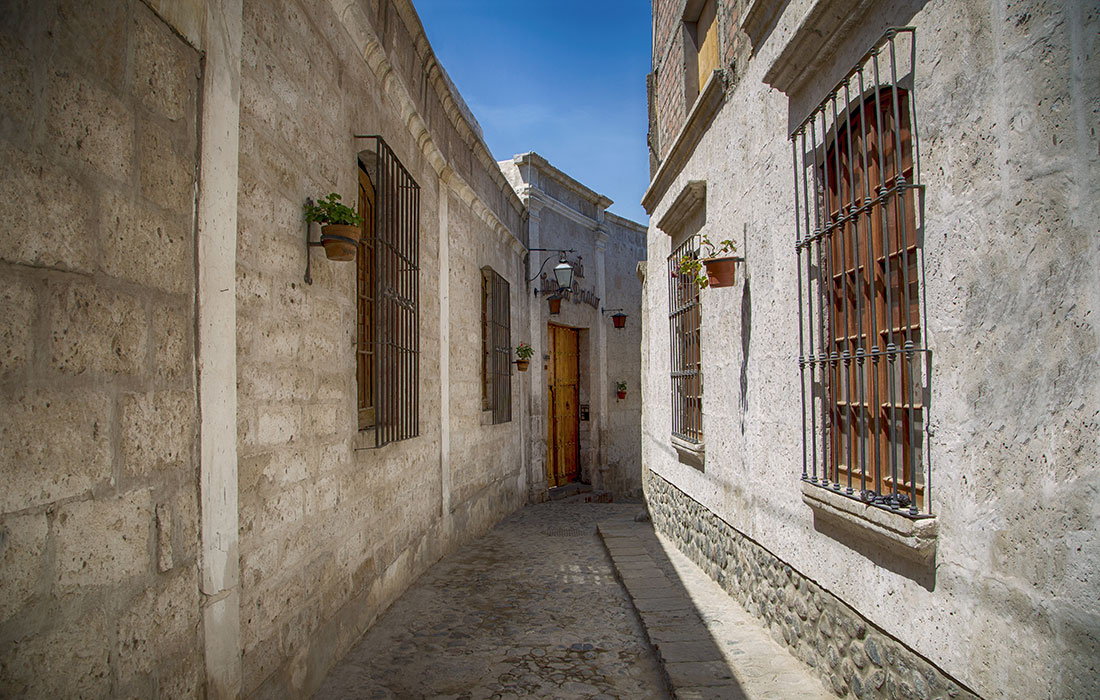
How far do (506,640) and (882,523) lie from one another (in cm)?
256

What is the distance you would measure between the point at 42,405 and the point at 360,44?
11.2 feet

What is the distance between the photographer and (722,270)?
4.74 meters

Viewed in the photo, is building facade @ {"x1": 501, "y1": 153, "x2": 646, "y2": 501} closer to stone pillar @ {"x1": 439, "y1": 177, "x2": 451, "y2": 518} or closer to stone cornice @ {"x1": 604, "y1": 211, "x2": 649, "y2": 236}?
stone cornice @ {"x1": 604, "y1": 211, "x2": 649, "y2": 236}

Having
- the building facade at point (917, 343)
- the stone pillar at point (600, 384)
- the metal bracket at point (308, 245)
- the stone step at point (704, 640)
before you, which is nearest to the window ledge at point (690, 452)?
the building facade at point (917, 343)

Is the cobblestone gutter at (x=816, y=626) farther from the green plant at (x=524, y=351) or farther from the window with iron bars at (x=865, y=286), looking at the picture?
the green plant at (x=524, y=351)

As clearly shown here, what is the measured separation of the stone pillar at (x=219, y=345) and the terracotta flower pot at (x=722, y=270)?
311cm

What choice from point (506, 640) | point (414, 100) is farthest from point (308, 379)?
point (414, 100)

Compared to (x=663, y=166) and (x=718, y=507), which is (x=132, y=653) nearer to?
(x=718, y=507)

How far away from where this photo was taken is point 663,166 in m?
7.20

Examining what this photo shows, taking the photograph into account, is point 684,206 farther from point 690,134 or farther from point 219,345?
point 219,345

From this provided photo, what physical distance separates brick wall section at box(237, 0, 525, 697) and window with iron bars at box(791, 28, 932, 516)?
2.58 meters

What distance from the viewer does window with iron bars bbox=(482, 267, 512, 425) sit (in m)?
8.73

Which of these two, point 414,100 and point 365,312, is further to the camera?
point 414,100

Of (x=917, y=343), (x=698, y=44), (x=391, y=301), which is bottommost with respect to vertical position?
(x=917, y=343)
